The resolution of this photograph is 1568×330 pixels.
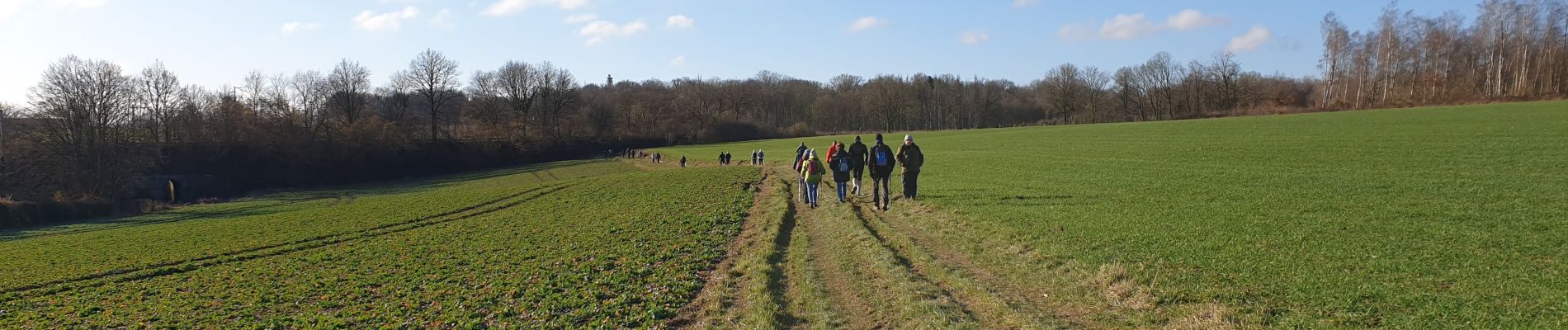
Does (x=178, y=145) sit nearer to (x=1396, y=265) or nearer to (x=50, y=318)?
(x=50, y=318)

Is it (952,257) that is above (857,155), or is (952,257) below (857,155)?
Result: below

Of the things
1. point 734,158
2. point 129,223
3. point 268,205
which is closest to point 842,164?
point 129,223

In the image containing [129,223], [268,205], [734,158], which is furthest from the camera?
[734,158]

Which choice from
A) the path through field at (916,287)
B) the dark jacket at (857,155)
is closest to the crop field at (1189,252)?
the path through field at (916,287)

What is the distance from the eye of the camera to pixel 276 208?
42.0m

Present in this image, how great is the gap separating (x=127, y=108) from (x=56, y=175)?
1337 cm

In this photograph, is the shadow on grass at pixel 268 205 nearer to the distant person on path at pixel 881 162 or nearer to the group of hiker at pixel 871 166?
the group of hiker at pixel 871 166

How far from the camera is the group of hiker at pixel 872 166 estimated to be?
59.3ft

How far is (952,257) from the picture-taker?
38.3 feet

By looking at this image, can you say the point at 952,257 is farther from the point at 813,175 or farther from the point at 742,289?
the point at 813,175

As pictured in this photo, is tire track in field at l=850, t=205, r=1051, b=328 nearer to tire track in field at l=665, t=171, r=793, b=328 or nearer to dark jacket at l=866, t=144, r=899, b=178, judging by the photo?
tire track in field at l=665, t=171, r=793, b=328

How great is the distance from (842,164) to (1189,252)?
1021 cm

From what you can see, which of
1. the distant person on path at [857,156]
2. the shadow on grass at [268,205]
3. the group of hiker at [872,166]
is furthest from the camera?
the shadow on grass at [268,205]

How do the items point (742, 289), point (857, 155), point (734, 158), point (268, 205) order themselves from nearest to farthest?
point (742, 289) < point (857, 155) < point (268, 205) < point (734, 158)
